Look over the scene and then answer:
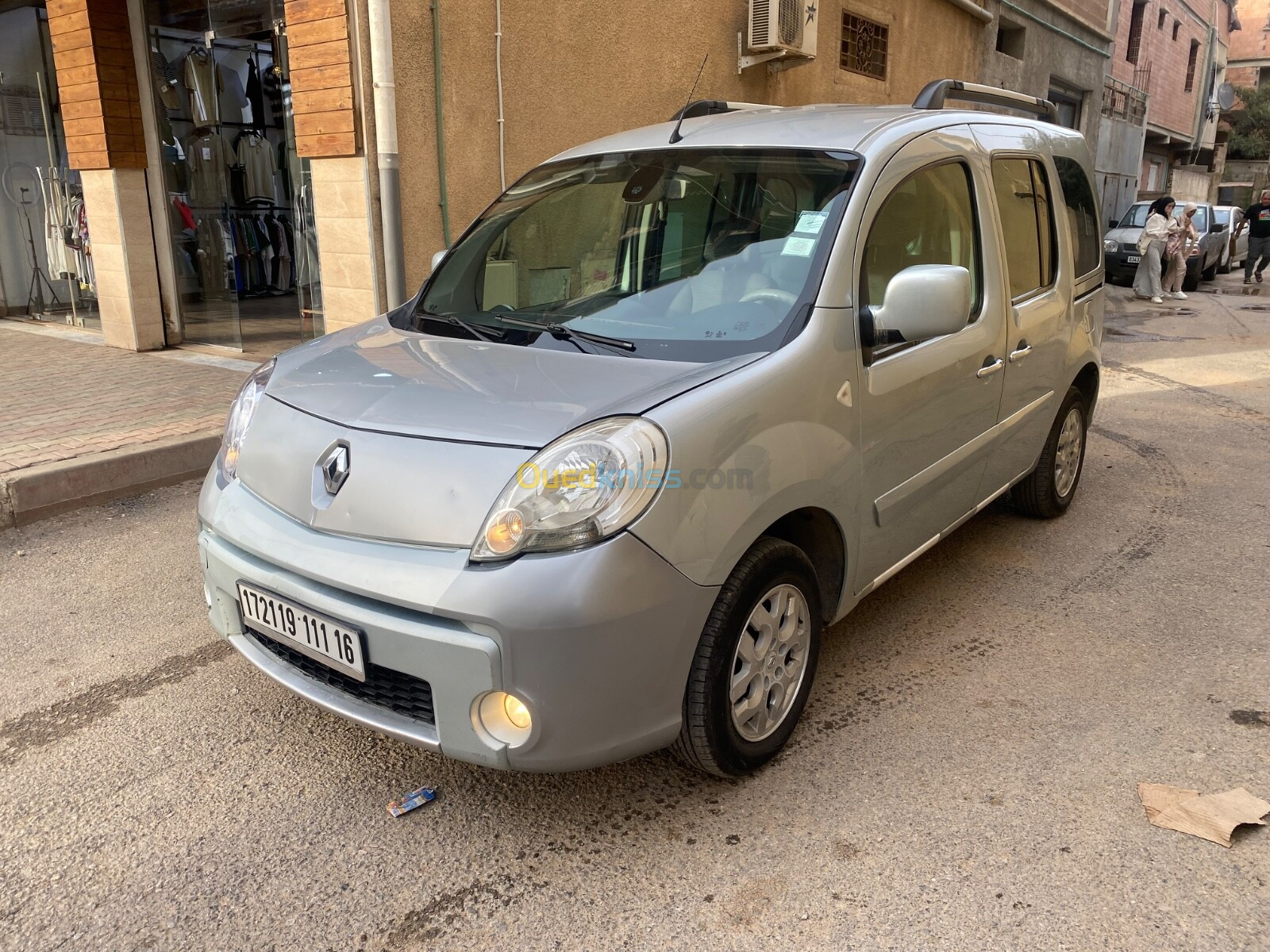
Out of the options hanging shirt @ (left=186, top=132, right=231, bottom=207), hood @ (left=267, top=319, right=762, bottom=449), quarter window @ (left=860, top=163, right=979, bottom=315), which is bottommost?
hood @ (left=267, top=319, right=762, bottom=449)

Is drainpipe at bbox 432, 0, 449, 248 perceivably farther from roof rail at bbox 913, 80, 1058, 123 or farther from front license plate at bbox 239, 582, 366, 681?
front license plate at bbox 239, 582, 366, 681

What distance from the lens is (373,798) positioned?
256 cm

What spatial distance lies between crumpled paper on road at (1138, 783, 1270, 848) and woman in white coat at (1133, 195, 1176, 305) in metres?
15.2

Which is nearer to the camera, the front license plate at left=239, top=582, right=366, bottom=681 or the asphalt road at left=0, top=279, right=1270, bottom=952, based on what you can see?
the asphalt road at left=0, top=279, right=1270, bottom=952

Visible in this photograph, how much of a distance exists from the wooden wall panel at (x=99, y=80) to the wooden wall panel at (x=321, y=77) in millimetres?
2007

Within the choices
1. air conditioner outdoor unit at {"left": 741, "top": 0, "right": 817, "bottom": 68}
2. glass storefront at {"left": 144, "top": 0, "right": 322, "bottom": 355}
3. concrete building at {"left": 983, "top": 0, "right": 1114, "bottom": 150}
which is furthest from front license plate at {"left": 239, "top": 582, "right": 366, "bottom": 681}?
concrete building at {"left": 983, "top": 0, "right": 1114, "bottom": 150}

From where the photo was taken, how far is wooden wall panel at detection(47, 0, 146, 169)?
25.8 ft

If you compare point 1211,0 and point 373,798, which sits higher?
point 1211,0

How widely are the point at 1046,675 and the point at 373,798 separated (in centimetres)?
220

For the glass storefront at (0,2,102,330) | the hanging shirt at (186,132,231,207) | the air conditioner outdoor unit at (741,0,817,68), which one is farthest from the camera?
the air conditioner outdoor unit at (741,0,817,68)

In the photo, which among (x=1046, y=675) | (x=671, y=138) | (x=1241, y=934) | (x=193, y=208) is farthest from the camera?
(x=193, y=208)

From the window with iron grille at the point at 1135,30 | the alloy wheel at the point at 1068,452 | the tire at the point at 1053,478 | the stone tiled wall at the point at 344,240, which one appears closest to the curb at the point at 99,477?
the stone tiled wall at the point at 344,240

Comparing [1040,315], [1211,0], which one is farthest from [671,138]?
[1211,0]

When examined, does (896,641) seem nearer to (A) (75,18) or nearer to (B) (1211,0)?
(A) (75,18)
